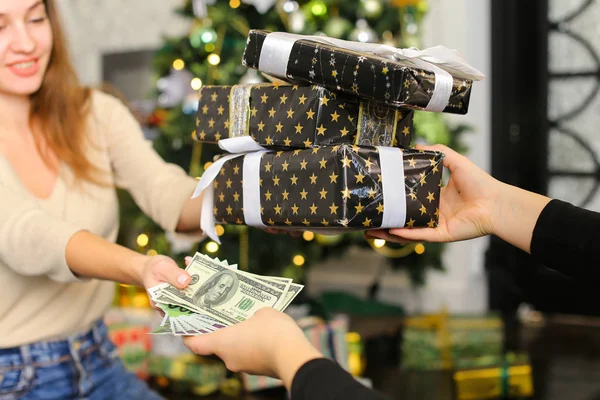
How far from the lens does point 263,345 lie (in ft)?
3.45

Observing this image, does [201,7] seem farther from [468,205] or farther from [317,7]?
[468,205]

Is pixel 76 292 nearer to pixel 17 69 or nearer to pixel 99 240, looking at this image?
pixel 99 240

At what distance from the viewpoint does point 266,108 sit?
51.9 inches

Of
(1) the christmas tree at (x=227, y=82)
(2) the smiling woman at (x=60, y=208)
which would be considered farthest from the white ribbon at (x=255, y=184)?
(1) the christmas tree at (x=227, y=82)

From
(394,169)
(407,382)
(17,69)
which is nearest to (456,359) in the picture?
(407,382)

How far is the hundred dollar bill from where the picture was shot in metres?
1.19

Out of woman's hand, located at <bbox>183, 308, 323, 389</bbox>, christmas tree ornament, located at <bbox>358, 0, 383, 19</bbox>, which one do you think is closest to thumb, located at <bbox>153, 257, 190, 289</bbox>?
woman's hand, located at <bbox>183, 308, 323, 389</bbox>

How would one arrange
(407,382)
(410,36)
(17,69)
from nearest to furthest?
(17,69)
(407,382)
(410,36)

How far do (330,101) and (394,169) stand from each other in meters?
0.16

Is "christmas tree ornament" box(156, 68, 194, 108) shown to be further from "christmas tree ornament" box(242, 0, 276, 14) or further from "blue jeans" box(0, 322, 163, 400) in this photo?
"blue jeans" box(0, 322, 163, 400)

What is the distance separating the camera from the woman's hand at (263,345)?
1.01m

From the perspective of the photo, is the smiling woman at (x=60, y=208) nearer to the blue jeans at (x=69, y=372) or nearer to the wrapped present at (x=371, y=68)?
the blue jeans at (x=69, y=372)

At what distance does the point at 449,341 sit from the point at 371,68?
1.94 metres

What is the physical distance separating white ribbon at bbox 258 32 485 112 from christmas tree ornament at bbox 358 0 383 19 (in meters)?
1.77
